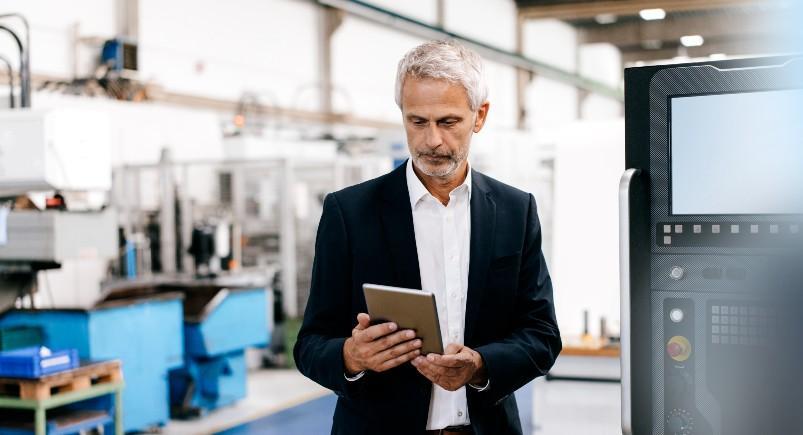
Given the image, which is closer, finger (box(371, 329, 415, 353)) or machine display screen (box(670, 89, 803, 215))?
machine display screen (box(670, 89, 803, 215))

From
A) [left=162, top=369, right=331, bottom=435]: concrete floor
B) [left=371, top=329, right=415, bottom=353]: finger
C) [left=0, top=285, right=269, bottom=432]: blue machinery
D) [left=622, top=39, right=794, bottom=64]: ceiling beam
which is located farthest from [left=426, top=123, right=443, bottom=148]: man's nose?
[left=622, top=39, right=794, bottom=64]: ceiling beam

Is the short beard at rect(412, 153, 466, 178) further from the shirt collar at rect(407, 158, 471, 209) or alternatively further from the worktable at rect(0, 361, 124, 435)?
the worktable at rect(0, 361, 124, 435)

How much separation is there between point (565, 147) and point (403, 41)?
838cm

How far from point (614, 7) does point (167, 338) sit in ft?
22.1

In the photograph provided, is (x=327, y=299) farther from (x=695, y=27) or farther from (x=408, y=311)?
(x=695, y=27)

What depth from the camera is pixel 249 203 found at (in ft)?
27.4

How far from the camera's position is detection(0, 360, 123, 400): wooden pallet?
14.4 ft

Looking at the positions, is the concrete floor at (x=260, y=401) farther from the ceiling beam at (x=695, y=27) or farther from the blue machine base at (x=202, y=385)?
the ceiling beam at (x=695, y=27)

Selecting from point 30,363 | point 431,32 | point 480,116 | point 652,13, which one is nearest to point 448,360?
point 480,116

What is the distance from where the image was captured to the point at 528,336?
66.1 inches

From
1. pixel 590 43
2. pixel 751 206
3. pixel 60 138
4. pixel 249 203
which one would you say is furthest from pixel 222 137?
pixel 590 43

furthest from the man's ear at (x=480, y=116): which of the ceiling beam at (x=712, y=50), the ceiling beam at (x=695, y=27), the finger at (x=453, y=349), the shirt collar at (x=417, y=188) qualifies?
the ceiling beam at (x=695, y=27)

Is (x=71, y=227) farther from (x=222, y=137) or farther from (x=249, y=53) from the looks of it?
(x=249, y=53)

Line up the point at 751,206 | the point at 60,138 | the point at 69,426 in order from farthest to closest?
the point at 69,426 < the point at 60,138 < the point at 751,206
